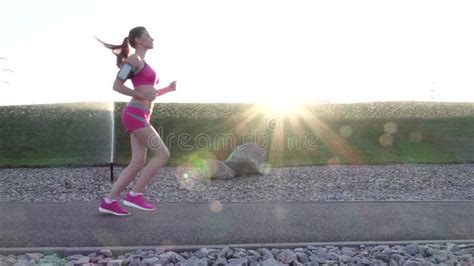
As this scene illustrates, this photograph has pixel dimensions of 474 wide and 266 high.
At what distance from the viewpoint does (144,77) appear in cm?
500

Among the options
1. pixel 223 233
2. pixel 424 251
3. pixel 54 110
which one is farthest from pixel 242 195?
pixel 54 110

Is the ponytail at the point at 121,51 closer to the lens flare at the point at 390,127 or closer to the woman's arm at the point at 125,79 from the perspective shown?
the woman's arm at the point at 125,79

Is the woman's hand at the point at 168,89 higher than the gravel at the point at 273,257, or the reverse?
the woman's hand at the point at 168,89

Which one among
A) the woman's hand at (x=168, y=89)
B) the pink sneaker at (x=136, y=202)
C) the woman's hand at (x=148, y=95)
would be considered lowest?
the pink sneaker at (x=136, y=202)

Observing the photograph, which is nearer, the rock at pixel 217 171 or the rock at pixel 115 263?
the rock at pixel 115 263

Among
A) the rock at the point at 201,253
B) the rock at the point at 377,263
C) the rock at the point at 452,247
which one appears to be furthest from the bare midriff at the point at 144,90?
the rock at the point at 452,247

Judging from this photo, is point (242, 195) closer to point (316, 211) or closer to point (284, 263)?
point (316, 211)

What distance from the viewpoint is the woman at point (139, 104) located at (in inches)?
193

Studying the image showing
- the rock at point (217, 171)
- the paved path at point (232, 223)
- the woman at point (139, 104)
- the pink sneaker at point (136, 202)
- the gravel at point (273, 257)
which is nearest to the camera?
the gravel at point (273, 257)

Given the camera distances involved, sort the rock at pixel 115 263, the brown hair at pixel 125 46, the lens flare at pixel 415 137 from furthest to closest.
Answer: the lens flare at pixel 415 137 → the brown hair at pixel 125 46 → the rock at pixel 115 263

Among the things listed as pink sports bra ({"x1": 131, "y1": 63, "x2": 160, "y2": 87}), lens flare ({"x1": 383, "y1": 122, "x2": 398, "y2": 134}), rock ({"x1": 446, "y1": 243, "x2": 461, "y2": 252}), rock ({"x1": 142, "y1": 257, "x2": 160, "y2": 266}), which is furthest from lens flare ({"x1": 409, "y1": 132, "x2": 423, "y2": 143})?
→ rock ({"x1": 142, "y1": 257, "x2": 160, "y2": 266})

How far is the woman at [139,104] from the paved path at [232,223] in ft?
1.57

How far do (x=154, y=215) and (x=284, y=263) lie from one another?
2094mm

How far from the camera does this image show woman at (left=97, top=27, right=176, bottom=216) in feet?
16.1
